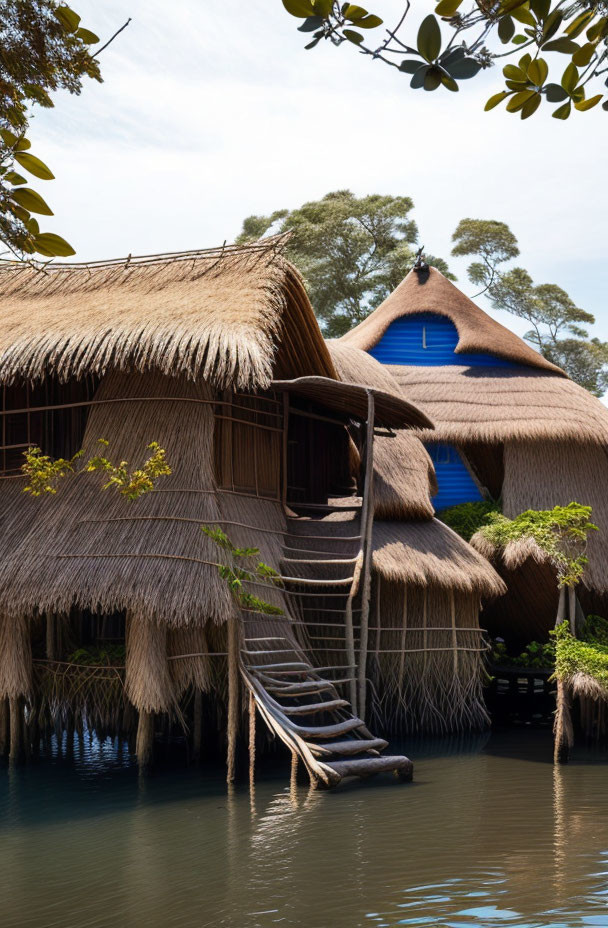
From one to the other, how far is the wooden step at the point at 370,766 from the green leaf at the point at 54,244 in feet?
25.8

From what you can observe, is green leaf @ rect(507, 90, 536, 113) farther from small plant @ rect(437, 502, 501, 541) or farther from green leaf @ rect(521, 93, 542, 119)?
small plant @ rect(437, 502, 501, 541)

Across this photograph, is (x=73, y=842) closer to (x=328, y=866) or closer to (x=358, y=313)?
(x=328, y=866)

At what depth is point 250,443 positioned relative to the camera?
12.2 meters

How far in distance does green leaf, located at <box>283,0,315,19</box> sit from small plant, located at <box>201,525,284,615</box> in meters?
8.14

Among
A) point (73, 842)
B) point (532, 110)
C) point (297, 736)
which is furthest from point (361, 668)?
point (532, 110)

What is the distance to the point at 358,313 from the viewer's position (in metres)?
30.7

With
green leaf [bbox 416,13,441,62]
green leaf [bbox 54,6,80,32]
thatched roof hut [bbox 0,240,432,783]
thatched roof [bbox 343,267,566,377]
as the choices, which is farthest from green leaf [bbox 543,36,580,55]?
thatched roof [bbox 343,267,566,377]

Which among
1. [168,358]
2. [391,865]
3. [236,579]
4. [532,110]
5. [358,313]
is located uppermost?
[358,313]

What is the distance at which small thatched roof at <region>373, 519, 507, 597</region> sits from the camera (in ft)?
42.7

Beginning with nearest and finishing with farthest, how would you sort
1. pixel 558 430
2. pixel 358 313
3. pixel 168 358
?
pixel 168 358 → pixel 558 430 → pixel 358 313

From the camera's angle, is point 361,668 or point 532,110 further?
point 361,668

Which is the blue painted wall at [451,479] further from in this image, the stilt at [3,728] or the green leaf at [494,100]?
the green leaf at [494,100]

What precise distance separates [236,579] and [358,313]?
21245 mm

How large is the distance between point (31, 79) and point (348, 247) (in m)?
27.6
